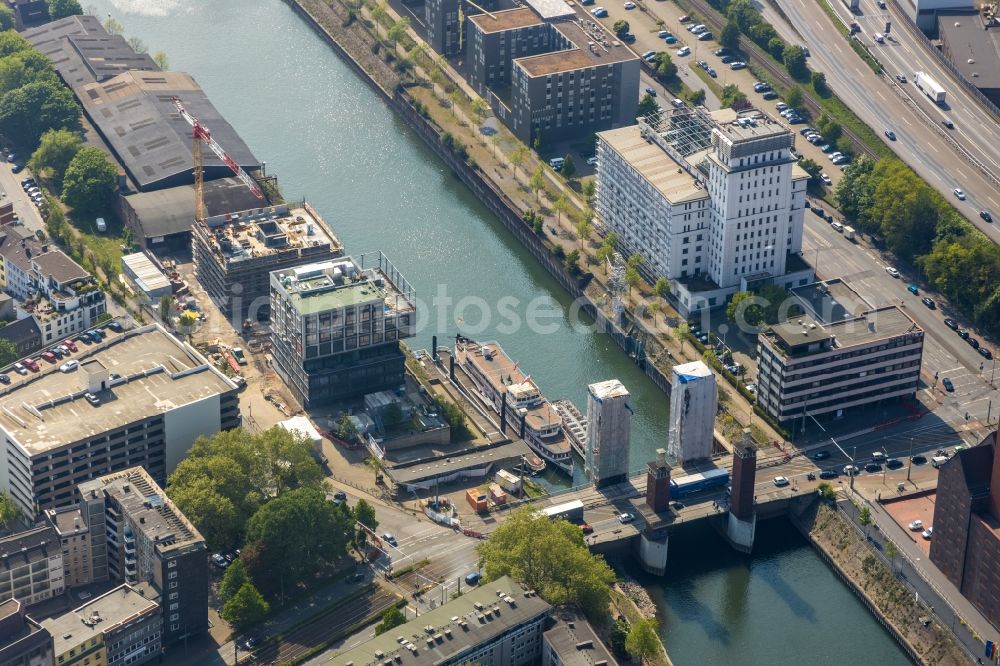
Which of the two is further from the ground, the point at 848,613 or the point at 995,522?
the point at 995,522

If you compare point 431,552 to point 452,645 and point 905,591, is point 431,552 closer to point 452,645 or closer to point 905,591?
point 452,645

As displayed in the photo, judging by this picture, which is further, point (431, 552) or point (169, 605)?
point (431, 552)

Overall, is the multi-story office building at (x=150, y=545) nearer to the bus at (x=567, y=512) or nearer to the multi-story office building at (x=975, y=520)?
the bus at (x=567, y=512)

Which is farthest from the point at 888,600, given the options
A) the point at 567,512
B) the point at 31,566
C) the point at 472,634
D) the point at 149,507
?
the point at 31,566

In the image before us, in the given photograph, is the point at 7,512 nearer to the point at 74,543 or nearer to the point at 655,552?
the point at 74,543

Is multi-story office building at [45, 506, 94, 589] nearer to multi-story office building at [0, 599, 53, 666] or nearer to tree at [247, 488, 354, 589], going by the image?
multi-story office building at [0, 599, 53, 666]

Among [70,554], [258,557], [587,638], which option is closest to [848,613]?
[587,638]
